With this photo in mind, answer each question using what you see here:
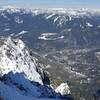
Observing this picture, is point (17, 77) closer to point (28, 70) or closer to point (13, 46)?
point (28, 70)

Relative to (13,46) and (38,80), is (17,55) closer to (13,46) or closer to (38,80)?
(13,46)

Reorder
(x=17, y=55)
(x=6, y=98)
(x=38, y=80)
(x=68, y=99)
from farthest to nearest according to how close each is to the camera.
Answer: (x=17, y=55) → (x=38, y=80) → (x=68, y=99) → (x=6, y=98)

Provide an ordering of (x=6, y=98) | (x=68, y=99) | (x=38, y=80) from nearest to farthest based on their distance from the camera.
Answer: (x=6, y=98), (x=68, y=99), (x=38, y=80)

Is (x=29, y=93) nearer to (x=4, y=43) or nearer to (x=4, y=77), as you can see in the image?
(x=4, y=77)

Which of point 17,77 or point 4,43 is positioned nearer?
point 17,77

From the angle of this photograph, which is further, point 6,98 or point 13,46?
point 13,46

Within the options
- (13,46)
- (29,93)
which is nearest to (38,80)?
(29,93)

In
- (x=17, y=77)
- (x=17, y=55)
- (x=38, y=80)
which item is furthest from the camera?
(x=17, y=55)

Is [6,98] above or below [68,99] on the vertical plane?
above

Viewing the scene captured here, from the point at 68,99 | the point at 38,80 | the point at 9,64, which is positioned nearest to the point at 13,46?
the point at 9,64
